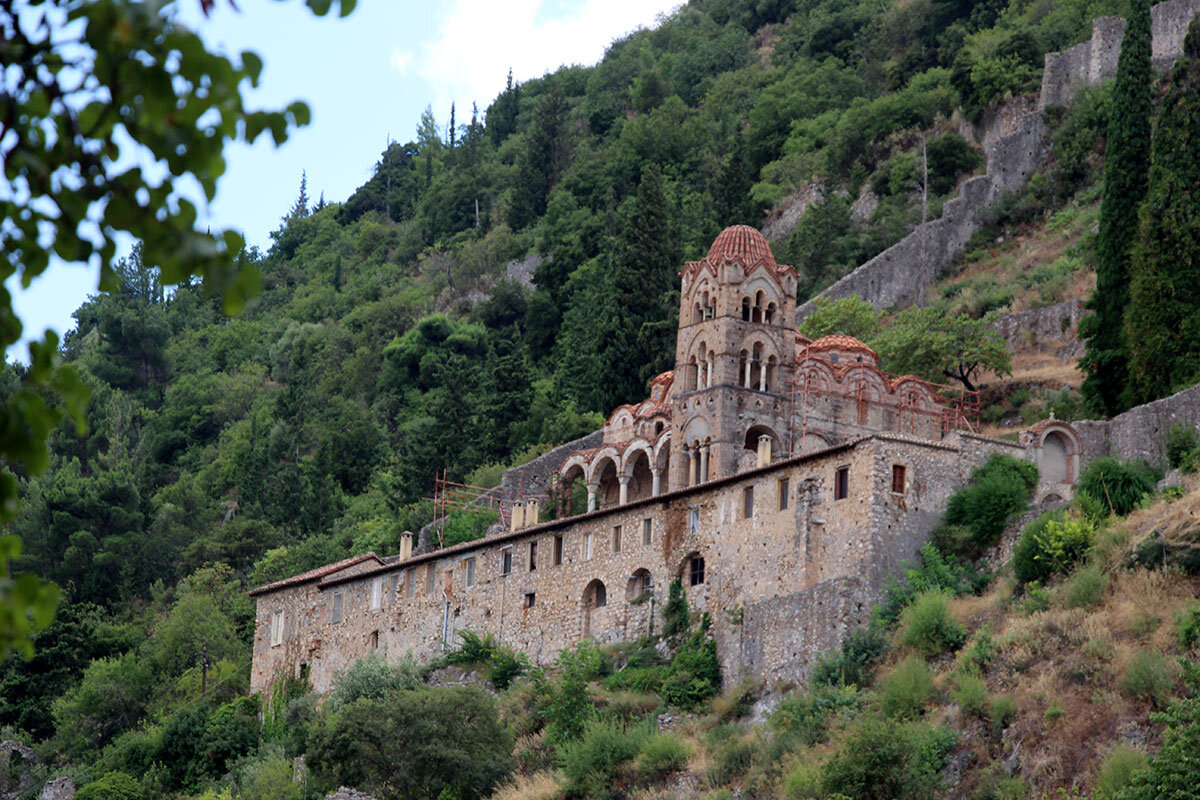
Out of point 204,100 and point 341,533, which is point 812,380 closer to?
point 341,533

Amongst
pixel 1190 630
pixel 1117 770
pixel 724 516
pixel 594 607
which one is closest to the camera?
pixel 1117 770

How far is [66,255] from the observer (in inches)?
305

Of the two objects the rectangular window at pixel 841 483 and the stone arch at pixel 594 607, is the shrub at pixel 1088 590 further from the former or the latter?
the stone arch at pixel 594 607

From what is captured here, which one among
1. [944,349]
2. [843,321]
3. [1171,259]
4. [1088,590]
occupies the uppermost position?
[843,321]

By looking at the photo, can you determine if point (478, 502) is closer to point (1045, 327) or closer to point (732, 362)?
point (732, 362)

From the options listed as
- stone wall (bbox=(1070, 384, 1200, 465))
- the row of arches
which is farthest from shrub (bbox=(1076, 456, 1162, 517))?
the row of arches

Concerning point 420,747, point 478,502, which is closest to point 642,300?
point 478,502

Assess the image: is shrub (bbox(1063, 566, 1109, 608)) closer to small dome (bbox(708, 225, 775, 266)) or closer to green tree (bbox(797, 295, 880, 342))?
small dome (bbox(708, 225, 775, 266))

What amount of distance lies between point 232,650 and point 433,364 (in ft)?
103

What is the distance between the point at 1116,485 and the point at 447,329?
195ft

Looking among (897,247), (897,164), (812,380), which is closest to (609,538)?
(812,380)

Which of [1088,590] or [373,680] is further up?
[1088,590]

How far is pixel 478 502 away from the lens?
61.6m

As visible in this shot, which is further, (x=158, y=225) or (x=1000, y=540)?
(x=1000, y=540)
